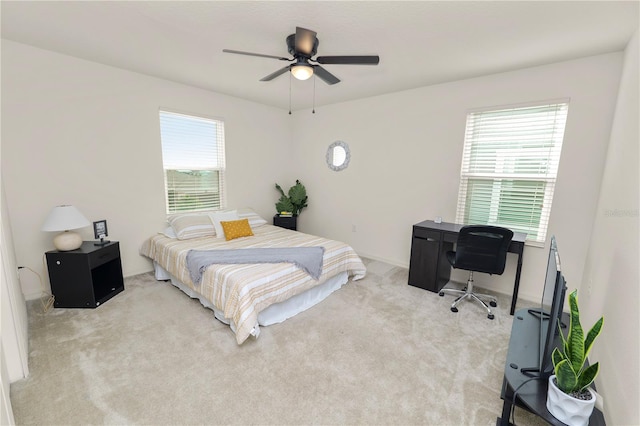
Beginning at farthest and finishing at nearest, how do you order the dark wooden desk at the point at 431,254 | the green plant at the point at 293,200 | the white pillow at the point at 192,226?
1. the green plant at the point at 293,200
2. the white pillow at the point at 192,226
3. the dark wooden desk at the point at 431,254

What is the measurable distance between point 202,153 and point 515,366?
14.1 feet

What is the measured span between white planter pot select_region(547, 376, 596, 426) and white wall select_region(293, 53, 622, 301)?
2.33 m

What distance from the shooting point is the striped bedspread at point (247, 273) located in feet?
7.58

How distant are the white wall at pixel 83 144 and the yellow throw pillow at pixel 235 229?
939 millimetres

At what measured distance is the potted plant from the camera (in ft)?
3.89

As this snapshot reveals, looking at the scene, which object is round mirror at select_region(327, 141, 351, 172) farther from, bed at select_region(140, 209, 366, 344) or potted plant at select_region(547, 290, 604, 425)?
potted plant at select_region(547, 290, 604, 425)

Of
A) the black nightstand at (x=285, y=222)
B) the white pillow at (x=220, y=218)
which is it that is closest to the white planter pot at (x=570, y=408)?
the white pillow at (x=220, y=218)

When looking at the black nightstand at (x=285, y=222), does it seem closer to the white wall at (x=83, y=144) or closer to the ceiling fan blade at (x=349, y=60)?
the white wall at (x=83, y=144)

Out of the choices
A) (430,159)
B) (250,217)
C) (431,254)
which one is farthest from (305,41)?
(250,217)

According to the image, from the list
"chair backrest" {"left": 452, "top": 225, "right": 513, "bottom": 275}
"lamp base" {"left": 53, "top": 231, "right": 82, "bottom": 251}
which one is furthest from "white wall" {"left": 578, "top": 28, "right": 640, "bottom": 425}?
"lamp base" {"left": 53, "top": 231, "right": 82, "bottom": 251}

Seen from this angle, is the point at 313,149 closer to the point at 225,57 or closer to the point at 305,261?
the point at 225,57

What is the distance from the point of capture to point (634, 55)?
2.11 meters

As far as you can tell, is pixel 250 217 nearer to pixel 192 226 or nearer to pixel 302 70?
pixel 192 226

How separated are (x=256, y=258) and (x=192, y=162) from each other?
212 cm
